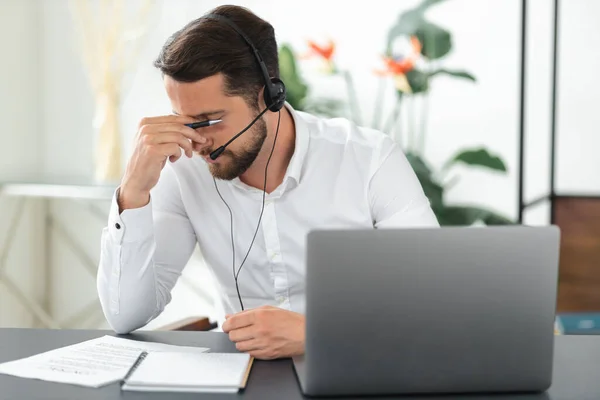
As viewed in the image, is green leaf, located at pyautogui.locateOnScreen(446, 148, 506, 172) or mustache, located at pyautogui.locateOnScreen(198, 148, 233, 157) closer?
mustache, located at pyautogui.locateOnScreen(198, 148, 233, 157)

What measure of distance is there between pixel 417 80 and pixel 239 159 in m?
1.56

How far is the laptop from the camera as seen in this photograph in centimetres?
99

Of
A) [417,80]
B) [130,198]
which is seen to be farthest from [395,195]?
[417,80]

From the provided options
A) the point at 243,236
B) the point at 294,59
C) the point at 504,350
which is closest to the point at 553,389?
the point at 504,350

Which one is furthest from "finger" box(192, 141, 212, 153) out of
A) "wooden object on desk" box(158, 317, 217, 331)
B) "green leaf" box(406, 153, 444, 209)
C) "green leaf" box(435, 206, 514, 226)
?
"green leaf" box(435, 206, 514, 226)

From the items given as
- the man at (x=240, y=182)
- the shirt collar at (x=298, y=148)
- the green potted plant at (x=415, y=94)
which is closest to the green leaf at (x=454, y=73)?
the green potted plant at (x=415, y=94)

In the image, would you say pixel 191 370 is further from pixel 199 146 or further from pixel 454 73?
pixel 454 73

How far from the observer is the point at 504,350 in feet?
3.34

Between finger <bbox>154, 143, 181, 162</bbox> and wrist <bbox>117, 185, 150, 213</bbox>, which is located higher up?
finger <bbox>154, 143, 181, 162</bbox>

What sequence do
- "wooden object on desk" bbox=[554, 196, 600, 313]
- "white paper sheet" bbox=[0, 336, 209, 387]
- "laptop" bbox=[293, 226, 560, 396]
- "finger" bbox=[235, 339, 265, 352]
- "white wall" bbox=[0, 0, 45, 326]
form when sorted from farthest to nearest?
"white wall" bbox=[0, 0, 45, 326] < "wooden object on desk" bbox=[554, 196, 600, 313] < "finger" bbox=[235, 339, 265, 352] < "white paper sheet" bbox=[0, 336, 209, 387] < "laptop" bbox=[293, 226, 560, 396]

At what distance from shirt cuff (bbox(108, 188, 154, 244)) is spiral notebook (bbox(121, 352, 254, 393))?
355 millimetres

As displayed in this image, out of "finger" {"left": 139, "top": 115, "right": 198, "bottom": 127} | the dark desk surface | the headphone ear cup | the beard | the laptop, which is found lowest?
the dark desk surface

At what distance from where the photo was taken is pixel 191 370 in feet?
3.64

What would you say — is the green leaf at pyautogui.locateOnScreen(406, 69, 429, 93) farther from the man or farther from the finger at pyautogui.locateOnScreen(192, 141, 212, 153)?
the finger at pyautogui.locateOnScreen(192, 141, 212, 153)
